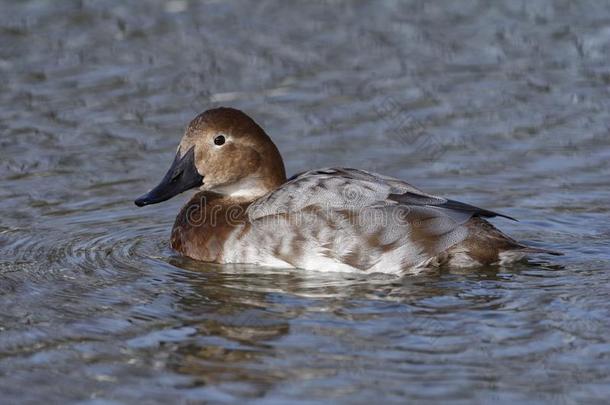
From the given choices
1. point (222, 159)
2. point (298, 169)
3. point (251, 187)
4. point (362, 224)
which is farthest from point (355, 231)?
point (298, 169)

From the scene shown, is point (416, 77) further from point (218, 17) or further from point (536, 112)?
point (218, 17)

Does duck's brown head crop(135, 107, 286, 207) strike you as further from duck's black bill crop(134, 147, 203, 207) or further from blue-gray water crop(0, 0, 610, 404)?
blue-gray water crop(0, 0, 610, 404)

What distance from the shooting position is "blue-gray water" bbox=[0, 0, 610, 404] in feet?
17.4

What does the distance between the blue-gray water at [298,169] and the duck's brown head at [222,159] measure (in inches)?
18.7

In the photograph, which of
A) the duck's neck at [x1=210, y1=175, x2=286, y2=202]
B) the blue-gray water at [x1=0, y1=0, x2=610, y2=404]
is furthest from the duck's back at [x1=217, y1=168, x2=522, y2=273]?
the duck's neck at [x1=210, y1=175, x2=286, y2=202]

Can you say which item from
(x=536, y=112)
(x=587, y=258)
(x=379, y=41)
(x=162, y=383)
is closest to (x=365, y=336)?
(x=162, y=383)

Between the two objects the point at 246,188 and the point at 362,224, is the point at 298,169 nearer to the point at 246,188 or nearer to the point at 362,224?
the point at 246,188

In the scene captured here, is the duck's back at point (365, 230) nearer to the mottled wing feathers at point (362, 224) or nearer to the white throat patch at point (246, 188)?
the mottled wing feathers at point (362, 224)

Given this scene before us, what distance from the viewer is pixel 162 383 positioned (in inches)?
204

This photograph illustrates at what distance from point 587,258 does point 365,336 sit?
6.24 feet

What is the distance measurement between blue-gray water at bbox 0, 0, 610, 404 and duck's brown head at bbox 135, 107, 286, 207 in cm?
48

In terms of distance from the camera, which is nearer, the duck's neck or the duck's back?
the duck's back

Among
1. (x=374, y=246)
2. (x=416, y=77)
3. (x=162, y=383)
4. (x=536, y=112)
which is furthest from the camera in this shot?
(x=416, y=77)

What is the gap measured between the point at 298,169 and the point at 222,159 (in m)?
1.36
